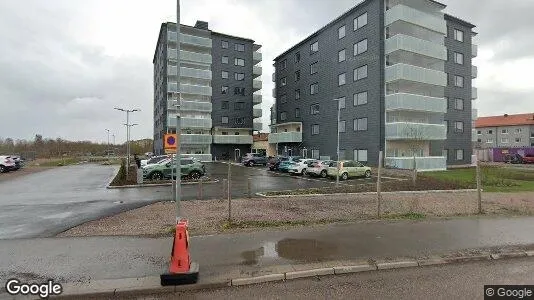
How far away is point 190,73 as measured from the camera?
2138 inches

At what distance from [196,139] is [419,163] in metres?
32.5

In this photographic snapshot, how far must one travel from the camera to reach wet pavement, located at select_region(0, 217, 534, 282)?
20.1 ft

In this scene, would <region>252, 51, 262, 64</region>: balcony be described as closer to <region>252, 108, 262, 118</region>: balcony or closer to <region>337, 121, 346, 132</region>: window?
<region>252, 108, 262, 118</region>: balcony

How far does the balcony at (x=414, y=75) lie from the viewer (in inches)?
1346

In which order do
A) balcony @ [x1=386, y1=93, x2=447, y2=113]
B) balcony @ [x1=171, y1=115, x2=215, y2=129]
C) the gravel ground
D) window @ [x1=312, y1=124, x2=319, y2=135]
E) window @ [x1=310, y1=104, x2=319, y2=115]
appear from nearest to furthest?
the gravel ground
balcony @ [x1=386, y1=93, x2=447, y2=113]
window @ [x1=312, y1=124, x2=319, y2=135]
window @ [x1=310, y1=104, x2=319, y2=115]
balcony @ [x1=171, y1=115, x2=215, y2=129]

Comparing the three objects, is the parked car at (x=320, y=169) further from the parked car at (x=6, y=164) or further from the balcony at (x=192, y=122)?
the balcony at (x=192, y=122)

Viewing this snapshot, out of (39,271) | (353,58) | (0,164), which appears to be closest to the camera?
(39,271)

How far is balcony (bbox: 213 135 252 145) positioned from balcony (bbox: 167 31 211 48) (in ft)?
49.3

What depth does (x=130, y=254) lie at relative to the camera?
693cm

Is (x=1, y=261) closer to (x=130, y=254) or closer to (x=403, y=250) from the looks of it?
(x=130, y=254)

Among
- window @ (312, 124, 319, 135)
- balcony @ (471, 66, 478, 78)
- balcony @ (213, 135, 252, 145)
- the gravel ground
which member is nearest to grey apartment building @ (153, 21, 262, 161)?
balcony @ (213, 135, 252, 145)

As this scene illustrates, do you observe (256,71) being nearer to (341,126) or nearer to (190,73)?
(190,73)

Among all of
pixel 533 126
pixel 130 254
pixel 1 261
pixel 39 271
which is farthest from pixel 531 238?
pixel 533 126

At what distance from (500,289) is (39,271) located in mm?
7741
